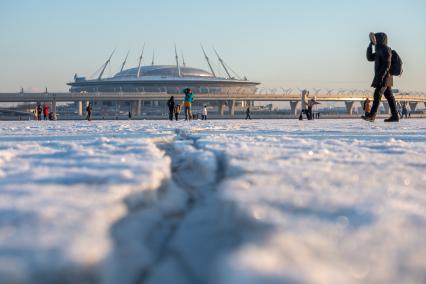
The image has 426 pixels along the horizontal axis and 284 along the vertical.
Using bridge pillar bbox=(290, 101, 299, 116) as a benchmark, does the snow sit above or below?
above

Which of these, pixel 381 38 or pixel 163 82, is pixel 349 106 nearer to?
pixel 163 82

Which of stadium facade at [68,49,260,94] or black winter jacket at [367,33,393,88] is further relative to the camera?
stadium facade at [68,49,260,94]

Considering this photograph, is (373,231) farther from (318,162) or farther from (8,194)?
(318,162)

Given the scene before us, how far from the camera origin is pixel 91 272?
96 centimetres

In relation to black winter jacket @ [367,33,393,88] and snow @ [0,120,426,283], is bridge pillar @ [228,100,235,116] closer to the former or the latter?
black winter jacket @ [367,33,393,88]

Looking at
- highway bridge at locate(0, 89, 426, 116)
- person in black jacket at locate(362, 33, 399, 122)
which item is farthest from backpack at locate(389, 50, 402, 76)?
highway bridge at locate(0, 89, 426, 116)

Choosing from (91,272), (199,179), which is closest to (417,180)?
(199,179)

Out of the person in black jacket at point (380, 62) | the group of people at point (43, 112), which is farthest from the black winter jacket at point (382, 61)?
the group of people at point (43, 112)

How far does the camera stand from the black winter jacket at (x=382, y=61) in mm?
9609

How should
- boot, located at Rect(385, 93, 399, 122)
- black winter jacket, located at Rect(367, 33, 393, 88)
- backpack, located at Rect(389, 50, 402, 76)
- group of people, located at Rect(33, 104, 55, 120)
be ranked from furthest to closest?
group of people, located at Rect(33, 104, 55, 120), boot, located at Rect(385, 93, 399, 122), backpack, located at Rect(389, 50, 402, 76), black winter jacket, located at Rect(367, 33, 393, 88)

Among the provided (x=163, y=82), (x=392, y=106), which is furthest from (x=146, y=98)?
(x=392, y=106)

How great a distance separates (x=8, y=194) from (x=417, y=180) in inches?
71.4

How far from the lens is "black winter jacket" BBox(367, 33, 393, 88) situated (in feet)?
31.5

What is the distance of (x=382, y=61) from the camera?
9.66 m
